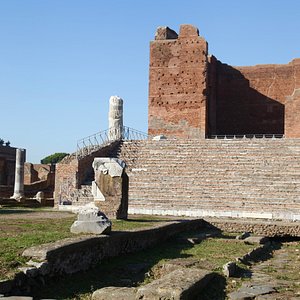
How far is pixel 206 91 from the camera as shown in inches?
1234

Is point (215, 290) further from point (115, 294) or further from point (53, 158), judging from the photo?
point (53, 158)

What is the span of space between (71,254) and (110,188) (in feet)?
19.9

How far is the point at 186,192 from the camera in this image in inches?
781

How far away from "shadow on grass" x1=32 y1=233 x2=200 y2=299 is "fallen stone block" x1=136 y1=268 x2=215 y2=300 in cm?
83

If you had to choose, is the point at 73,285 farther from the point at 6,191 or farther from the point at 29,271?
the point at 6,191

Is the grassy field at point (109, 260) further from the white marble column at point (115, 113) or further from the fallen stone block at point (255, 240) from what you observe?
the white marble column at point (115, 113)

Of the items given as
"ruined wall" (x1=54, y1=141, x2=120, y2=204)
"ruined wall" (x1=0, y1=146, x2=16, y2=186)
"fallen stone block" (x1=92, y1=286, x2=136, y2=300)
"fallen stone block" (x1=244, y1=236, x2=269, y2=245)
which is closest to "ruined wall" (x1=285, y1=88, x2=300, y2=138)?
"ruined wall" (x1=54, y1=141, x2=120, y2=204)

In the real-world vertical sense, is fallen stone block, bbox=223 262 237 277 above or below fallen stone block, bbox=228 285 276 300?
above

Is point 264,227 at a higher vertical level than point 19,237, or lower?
lower

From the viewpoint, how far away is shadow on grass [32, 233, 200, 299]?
6.31 meters

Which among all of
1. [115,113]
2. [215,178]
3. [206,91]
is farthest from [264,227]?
[206,91]

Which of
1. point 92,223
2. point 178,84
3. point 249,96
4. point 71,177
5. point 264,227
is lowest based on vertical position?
point 264,227

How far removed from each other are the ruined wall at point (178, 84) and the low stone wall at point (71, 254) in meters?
21.3

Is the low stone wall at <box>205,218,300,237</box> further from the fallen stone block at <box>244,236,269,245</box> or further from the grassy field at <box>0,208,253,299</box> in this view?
the grassy field at <box>0,208,253,299</box>
